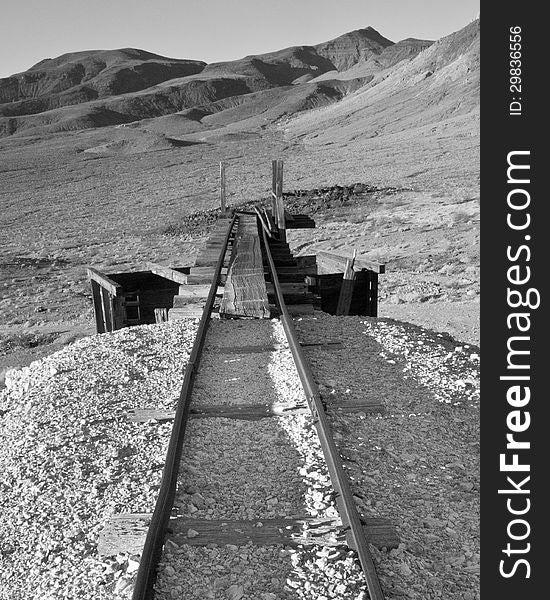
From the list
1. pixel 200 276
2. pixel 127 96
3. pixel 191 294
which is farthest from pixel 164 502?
pixel 127 96

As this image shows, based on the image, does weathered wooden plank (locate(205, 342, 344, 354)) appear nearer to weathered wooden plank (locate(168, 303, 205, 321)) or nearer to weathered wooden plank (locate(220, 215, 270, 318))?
weathered wooden plank (locate(220, 215, 270, 318))

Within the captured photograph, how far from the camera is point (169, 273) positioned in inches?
380

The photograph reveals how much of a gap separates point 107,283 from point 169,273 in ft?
3.18

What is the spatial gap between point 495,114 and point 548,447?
1.90 m

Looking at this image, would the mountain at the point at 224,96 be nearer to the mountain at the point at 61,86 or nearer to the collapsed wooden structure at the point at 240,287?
the mountain at the point at 61,86

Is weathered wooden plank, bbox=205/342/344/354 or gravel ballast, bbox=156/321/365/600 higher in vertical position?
weathered wooden plank, bbox=205/342/344/354

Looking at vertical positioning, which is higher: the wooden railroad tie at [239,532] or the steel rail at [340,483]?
the steel rail at [340,483]

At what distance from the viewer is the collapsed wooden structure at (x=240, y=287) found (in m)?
7.59

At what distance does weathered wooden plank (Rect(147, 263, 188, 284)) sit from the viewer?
9288 millimetres

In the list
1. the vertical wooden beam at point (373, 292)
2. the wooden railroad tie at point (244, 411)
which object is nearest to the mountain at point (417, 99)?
the vertical wooden beam at point (373, 292)

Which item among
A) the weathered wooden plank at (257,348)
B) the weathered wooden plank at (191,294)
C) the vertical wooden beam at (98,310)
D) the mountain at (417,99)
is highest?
the mountain at (417,99)

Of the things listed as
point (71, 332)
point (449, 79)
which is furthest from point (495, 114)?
point (449, 79)

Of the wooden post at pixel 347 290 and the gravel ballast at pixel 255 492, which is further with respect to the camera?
the wooden post at pixel 347 290

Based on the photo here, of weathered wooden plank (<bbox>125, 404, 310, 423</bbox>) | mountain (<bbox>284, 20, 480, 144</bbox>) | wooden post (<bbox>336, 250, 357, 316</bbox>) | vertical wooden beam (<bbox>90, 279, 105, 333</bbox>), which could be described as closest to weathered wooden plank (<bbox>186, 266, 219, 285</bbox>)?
vertical wooden beam (<bbox>90, 279, 105, 333</bbox>)
